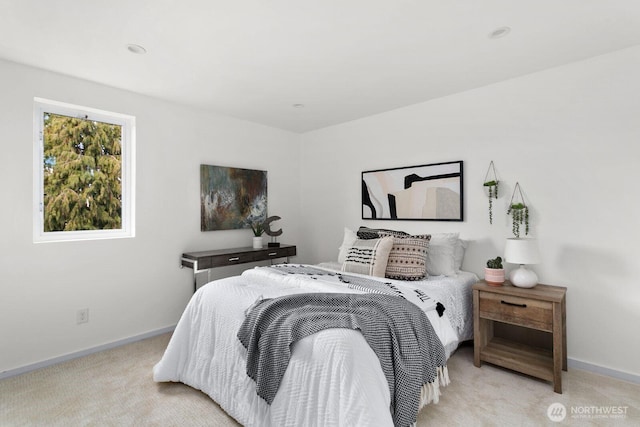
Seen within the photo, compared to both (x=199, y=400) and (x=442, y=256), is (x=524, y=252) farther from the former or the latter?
(x=199, y=400)

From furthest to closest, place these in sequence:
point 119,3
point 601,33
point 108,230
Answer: point 108,230 → point 601,33 → point 119,3

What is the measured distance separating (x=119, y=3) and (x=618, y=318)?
3847mm

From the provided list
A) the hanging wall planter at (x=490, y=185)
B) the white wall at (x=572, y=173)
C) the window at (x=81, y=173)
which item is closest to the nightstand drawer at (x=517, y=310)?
the white wall at (x=572, y=173)

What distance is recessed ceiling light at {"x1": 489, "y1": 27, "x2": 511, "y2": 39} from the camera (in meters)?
2.16

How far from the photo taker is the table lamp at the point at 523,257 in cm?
255

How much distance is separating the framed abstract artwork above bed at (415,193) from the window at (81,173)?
8.20 feet

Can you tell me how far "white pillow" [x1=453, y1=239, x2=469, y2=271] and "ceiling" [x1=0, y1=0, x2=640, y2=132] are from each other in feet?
4.69

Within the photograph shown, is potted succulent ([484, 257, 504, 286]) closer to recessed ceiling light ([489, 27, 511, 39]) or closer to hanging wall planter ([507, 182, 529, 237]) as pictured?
hanging wall planter ([507, 182, 529, 237])

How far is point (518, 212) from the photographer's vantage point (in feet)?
9.50

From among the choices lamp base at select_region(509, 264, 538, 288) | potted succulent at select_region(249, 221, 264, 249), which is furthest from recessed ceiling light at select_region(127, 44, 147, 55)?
lamp base at select_region(509, 264, 538, 288)

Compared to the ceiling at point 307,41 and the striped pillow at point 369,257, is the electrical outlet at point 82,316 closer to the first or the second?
the ceiling at point 307,41

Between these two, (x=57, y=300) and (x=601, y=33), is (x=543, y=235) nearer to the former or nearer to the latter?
(x=601, y=33)

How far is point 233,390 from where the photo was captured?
201cm

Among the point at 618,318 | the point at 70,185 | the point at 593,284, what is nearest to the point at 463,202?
the point at 593,284
